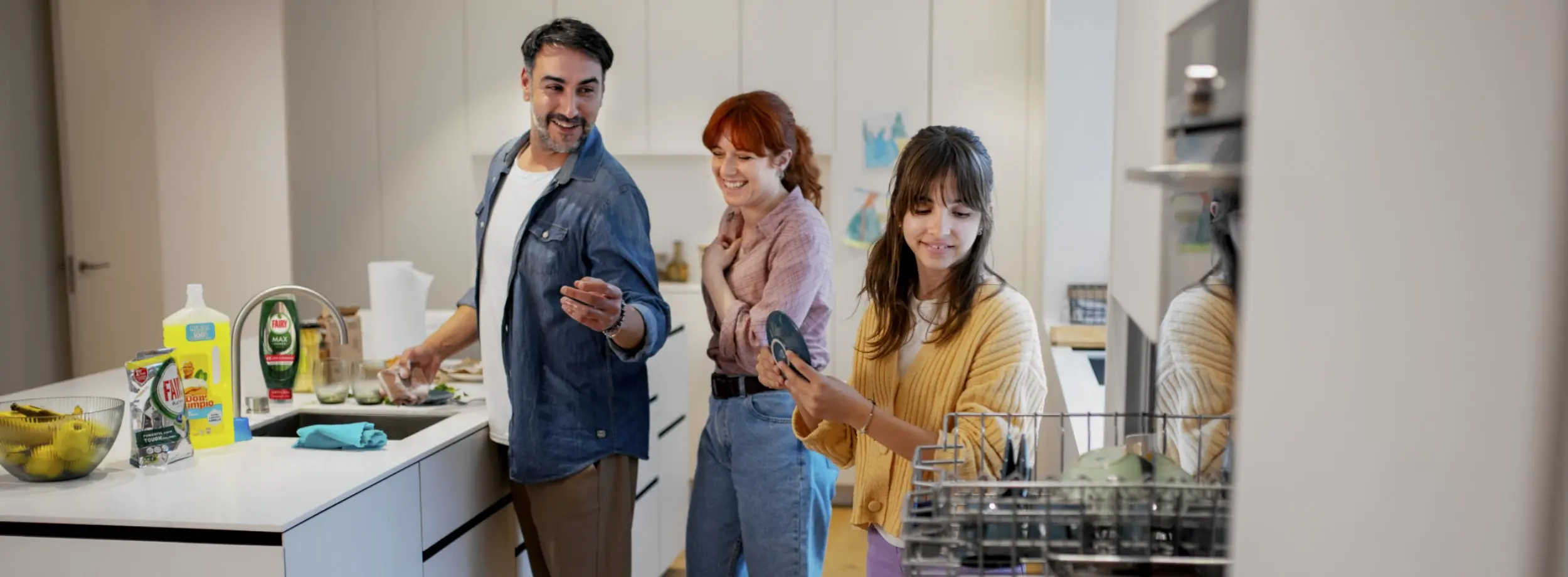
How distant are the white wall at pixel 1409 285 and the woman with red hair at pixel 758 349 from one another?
166 centimetres

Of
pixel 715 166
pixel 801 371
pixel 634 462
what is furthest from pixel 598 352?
pixel 801 371

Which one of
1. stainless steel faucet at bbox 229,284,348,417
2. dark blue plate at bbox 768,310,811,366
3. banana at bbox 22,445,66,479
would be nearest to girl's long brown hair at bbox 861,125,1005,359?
dark blue plate at bbox 768,310,811,366

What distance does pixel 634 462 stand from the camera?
7.73ft

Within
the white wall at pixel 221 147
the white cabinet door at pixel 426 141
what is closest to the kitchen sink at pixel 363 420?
the white cabinet door at pixel 426 141

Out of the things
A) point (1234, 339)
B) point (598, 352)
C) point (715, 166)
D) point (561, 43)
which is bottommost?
point (598, 352)

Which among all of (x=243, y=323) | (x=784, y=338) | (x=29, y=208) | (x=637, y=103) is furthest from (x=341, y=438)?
(x=29, y=208)

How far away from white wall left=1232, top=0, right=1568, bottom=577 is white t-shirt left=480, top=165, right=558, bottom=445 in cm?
181

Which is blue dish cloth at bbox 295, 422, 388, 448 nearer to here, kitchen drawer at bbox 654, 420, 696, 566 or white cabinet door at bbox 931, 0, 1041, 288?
kitchen drawer at bbox 654, 420, 696, 566

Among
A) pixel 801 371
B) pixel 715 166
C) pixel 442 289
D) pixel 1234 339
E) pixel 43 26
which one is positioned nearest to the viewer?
pixel 1234 339

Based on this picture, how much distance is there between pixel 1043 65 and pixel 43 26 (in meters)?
3.78

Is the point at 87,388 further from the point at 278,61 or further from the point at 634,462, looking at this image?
the point at 278,61

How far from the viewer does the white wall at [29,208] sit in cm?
428

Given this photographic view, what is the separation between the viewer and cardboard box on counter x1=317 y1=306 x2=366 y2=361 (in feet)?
8.23

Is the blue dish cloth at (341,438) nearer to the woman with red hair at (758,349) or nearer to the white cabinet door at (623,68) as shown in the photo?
the woman with red hair at (758,349)
